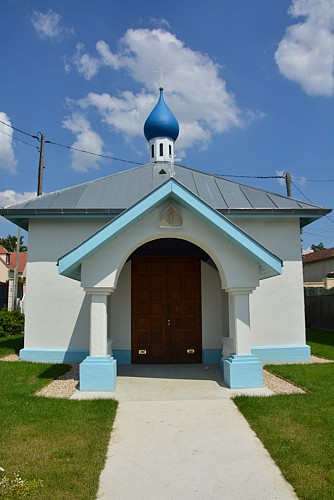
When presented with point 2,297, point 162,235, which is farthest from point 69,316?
point 2,297

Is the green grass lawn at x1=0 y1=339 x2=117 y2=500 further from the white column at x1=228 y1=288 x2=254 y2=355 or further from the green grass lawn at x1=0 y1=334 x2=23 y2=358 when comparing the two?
the green grass lawn at x1=0 y1=334 x2=23 y2=358

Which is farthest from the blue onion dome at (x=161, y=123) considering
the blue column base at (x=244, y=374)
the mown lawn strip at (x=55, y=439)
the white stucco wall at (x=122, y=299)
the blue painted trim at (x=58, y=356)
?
the mown lawn strip at (x=55, y=439)

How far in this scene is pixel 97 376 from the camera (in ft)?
25.6

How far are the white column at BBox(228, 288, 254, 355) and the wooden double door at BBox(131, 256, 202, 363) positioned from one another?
2648 millimetres

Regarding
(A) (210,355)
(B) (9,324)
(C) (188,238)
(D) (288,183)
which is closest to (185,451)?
(C) (188,238)

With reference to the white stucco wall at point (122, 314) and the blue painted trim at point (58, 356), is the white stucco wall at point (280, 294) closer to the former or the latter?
the white stucco wall at point (122, 314)

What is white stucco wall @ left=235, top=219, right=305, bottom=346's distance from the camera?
1103cm

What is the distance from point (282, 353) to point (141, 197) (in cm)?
560

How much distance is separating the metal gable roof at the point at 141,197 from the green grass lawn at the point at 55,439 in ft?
15.4

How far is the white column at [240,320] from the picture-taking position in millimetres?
8117

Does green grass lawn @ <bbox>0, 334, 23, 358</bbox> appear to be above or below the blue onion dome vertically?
below

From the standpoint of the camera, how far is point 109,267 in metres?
8.10

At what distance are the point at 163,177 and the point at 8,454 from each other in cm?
945

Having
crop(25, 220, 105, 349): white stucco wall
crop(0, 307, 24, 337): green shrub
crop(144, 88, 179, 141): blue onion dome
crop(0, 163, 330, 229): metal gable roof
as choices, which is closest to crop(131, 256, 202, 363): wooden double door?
crop(25, 220, 105, 349): white stucco wall
